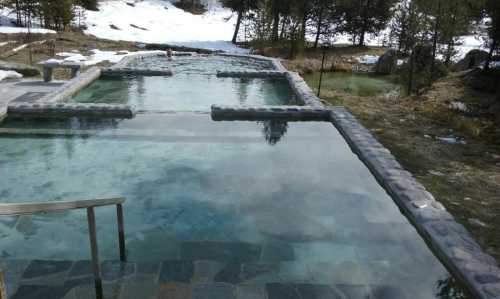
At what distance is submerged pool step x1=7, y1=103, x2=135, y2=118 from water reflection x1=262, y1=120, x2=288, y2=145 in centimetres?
275

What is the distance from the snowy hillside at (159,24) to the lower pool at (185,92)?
11.1 metres

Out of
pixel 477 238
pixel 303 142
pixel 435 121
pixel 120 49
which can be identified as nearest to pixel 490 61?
pixel 435 121

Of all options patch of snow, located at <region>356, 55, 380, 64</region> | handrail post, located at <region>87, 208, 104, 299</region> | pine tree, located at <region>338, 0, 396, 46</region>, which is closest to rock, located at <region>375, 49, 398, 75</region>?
patch of snow, located at <region>356, 55, 380, 64</region>

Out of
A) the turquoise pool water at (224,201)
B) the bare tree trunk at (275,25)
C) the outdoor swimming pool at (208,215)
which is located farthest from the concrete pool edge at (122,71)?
the bare tree trunk at (275,25)

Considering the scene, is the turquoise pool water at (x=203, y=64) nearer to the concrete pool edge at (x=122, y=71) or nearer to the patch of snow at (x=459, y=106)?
the concrete pool edge at (x=122, y=71)

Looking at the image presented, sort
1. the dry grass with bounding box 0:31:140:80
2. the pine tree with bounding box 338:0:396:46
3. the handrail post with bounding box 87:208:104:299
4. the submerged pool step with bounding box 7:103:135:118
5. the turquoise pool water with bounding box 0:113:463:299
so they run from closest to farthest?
the handrail post with bounding box 87:208:104:299 → the turquoise pool water with bounding box 0:113:463:299 → the submerged pool step with bounding box 7:103:135:118 → the dry grass with bounding box 0:31:140:80 → the pine tree with bounding box 338:0:396:46

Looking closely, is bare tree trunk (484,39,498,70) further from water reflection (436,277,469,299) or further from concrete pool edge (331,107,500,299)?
water reflection (436,277,469,299)

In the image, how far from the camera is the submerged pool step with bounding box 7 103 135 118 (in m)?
8.15

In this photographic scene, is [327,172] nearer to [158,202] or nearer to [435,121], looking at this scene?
[158,202]

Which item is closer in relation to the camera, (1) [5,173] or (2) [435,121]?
(1) [5,173]

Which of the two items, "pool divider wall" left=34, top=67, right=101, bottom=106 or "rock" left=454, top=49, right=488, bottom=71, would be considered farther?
"rock" left=454, top=49, right=488, bottom=71

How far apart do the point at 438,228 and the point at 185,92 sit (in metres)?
8.35

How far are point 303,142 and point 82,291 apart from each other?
4.88m

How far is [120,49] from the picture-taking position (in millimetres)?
19375
